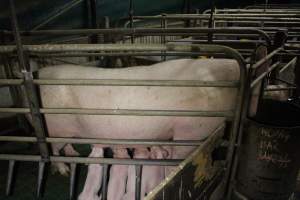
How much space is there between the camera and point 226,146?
187 centimetres

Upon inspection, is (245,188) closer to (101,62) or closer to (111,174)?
(111,174)

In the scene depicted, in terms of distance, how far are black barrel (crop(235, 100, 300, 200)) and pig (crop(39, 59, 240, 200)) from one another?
0.30 meters

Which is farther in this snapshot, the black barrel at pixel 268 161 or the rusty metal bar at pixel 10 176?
the rusty metal bar at pixel 10 176

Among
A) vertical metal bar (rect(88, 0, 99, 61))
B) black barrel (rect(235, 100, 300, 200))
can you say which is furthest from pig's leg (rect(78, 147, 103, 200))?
vertical metal bar (rect(88, 0, 99, 61))

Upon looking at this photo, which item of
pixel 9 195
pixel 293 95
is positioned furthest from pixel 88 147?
pixel 293 95

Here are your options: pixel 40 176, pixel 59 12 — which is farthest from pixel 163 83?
pixel 59 12

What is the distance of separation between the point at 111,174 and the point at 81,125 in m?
0.46

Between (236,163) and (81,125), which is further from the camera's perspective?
(81,125)

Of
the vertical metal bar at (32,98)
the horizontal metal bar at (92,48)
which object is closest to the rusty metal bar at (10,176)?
the vertical metal bar at (32,98)

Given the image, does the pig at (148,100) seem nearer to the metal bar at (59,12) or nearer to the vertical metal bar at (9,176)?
the vertical metal bar at (9,176)

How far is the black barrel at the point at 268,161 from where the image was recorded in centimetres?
185

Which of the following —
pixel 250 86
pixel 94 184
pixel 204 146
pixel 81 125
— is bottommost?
pixel 94 184

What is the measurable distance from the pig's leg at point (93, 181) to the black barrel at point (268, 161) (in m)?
1.07

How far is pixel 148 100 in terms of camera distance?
2.04 metres
